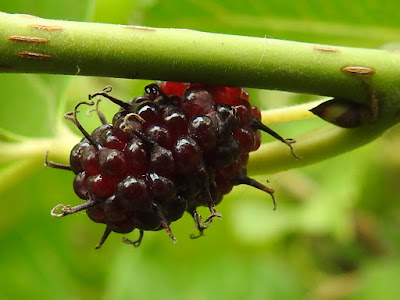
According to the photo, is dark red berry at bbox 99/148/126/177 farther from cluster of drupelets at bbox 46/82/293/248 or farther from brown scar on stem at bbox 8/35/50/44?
brown scar on stem at bbox 8/35/50/44

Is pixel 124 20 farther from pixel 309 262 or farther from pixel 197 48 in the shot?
pixel 309 262

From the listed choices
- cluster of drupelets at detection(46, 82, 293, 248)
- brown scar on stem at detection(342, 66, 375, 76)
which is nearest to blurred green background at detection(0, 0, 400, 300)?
cluster of drupelets at detection(46, 82, 293, 248)

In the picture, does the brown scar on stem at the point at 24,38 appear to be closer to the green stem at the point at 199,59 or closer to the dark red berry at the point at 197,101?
the green stem at the point at 199,59

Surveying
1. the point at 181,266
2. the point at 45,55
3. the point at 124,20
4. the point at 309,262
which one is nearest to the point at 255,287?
the point at 181,266

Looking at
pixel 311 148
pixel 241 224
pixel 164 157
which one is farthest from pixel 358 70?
pixel 241 224

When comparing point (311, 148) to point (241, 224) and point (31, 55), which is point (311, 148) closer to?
point (31, 55)

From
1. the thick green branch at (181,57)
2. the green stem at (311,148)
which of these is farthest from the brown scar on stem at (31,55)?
the green stem at (311,148)
